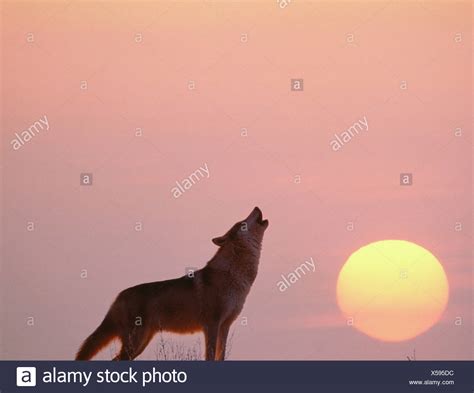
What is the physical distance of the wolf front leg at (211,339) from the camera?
16.3 metres

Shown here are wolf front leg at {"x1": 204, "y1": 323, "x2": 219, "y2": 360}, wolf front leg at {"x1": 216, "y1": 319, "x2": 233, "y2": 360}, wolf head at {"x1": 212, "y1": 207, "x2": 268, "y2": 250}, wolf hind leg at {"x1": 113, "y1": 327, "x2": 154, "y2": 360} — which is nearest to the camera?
wolf front leg at {"x1": 204, "y1": 323, "x2": 219, "y2": 360}

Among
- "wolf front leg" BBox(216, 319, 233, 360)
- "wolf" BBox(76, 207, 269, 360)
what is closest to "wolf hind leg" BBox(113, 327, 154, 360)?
"wolf" BBox(76, 207, 269, 360)

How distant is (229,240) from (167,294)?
1.13 metres

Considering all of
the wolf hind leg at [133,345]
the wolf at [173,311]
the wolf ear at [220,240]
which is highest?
the wolf ear at [220,240]

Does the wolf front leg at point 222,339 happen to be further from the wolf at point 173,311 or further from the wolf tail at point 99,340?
the wolf tail at point 99,340

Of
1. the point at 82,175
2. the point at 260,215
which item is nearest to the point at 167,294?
Answer: the point at 260,215

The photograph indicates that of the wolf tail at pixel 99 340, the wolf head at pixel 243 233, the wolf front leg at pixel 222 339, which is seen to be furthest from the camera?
the wolf head at pixel 243 233

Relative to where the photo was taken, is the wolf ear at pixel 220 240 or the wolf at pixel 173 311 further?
the wolf ear at pixel 220 240

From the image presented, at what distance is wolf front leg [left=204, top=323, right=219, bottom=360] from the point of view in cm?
1628

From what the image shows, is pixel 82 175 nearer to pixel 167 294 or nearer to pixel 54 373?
pixel 167 294

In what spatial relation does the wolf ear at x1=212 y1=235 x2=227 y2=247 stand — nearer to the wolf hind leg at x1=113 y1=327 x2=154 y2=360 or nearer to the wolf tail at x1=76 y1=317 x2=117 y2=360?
the wolf hind leg at x1=113 y1=327 x2=154 y2=360

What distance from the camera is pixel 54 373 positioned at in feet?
49.0

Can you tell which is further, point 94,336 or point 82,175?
point 82,175

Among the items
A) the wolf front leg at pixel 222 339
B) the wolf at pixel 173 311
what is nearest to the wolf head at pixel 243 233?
the wolf at pixel 173 311
